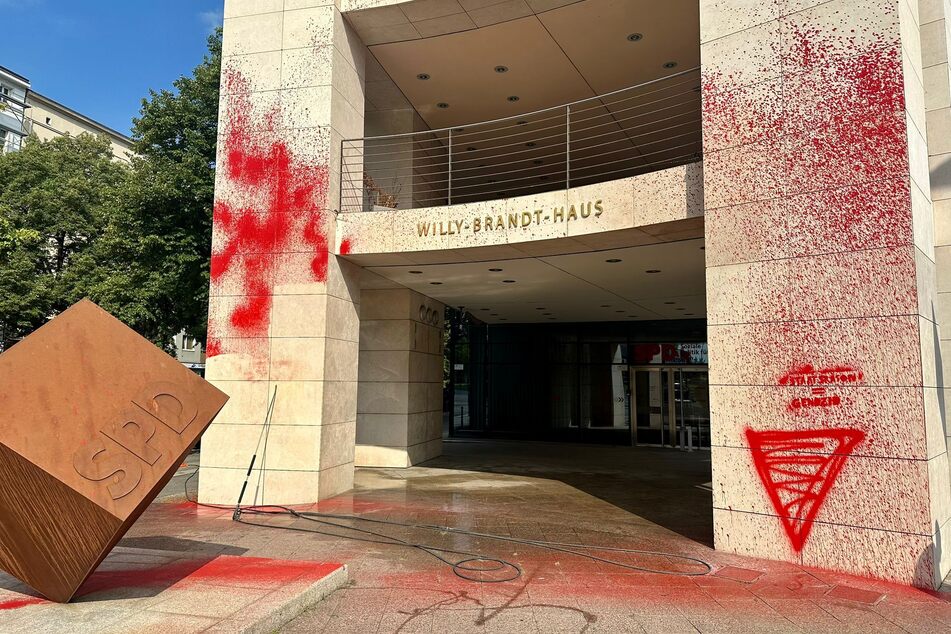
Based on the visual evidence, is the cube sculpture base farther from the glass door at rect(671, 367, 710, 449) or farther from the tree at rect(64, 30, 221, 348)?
the glass door at rect(671, 367, 710, 449)

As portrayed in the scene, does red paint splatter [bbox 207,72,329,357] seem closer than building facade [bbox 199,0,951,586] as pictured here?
No

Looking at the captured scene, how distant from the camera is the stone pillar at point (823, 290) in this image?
655 cm

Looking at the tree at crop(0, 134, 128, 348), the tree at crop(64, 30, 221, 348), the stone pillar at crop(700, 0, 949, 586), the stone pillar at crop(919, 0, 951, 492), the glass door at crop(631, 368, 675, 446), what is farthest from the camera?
the glass door at crop(631, 368, 675, 446)

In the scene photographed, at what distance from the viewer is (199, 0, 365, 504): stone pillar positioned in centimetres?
1055

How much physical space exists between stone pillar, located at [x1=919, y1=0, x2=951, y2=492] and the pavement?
456cm

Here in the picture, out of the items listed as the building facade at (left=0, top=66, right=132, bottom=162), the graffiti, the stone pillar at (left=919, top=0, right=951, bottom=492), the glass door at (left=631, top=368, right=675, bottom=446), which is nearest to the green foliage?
the glass door at (left=631, top=368, right=675, bottom=446)

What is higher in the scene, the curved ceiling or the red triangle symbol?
the curved ceiling

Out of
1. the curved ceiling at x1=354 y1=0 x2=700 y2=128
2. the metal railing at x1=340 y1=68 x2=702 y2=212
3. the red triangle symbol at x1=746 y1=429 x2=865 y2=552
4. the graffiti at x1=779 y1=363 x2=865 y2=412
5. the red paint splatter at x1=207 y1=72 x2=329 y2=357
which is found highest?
the curved ceiling at x1=354 y1=0 x2=700 y2=128

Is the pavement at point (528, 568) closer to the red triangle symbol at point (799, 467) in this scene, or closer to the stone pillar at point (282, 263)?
the red triangle symbol at point (799, 467)

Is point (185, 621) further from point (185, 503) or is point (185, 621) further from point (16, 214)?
point (16, 214)

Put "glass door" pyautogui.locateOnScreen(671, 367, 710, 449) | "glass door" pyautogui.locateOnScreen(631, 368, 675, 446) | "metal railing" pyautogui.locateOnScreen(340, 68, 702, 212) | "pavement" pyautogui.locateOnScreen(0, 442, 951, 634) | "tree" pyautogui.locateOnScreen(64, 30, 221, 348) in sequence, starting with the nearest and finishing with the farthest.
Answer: "pavement" pyautogui.locateOnScreen(0, 442, 951, 634)
"metal railing" pyautogui.locateOnScreen(340, 68, 702, 212)
"tree" pyautogui.locateOnScreen(64, 30, 221, 348)
"glass door" pyautogui.locateOnScreen(671, 367, 710, 449)
"glass door" pyautogui.locateOnScreen(631, 368, 675, 446)

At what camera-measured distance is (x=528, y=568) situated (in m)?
6.94

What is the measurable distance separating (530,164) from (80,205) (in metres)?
16.2

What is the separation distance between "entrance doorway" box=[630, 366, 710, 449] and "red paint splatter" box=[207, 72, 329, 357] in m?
13.2
